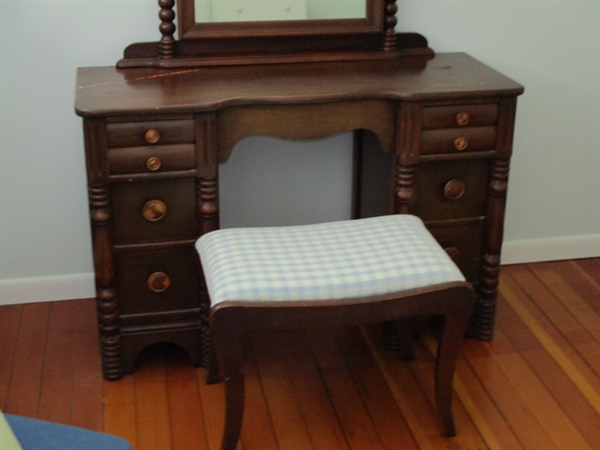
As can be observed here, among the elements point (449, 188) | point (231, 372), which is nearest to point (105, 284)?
point (231, 372)

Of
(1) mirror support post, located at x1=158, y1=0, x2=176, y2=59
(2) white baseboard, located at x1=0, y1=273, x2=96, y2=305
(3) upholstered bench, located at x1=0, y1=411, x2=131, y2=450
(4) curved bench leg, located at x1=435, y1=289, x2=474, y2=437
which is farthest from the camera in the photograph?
(2) white baseboard, located at x1=0, y1=273, x2=96, y2=305

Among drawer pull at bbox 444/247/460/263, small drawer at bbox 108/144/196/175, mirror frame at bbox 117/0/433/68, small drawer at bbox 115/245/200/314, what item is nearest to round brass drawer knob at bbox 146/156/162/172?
small drawer at bbox 108/144/196/175

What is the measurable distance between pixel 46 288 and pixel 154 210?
2.28 ft

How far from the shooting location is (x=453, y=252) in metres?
2.39

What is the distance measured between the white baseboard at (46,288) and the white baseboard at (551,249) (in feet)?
4.50

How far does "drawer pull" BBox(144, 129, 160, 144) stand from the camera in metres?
2.06

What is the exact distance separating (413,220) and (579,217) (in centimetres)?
105

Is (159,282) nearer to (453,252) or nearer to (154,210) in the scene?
(154,210)

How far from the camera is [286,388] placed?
231 centimetres

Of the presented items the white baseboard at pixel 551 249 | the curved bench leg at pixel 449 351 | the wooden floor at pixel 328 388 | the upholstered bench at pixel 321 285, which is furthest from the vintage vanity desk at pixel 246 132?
the white baseboard at pixel 551 249

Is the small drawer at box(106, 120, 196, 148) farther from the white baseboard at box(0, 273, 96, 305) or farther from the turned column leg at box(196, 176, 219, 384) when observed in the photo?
the white baseboard at box(0, 273, 96, 305)

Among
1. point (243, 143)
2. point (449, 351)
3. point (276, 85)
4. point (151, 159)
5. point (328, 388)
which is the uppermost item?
point (276, 85)

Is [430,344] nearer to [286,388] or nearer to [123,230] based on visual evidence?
[286,388]

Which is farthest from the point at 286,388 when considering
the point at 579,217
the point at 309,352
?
the point at 579,217
